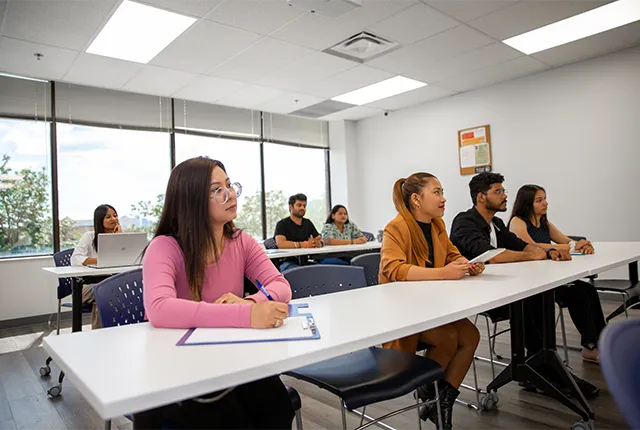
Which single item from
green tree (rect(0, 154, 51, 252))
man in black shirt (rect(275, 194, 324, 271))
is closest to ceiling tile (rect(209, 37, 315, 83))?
man in black shirt (rect(275, 194, 324, 271))

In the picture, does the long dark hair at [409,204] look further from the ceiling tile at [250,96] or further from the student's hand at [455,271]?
the ceiling tile at [250,96]

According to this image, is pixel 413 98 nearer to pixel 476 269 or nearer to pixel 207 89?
pixel 207 89

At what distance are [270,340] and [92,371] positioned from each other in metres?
0.38

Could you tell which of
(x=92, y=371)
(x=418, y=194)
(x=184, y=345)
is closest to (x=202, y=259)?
(x=184, y=345)

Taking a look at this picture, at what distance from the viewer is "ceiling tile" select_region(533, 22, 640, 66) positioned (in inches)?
179

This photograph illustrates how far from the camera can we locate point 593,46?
4.86m

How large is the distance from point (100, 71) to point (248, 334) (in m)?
4.71

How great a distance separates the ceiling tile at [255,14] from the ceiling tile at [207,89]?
59.5 inches

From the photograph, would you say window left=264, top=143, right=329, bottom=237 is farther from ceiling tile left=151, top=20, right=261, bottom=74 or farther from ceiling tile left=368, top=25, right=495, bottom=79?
ceiling tile left=368, top=25, right=495, bottom=79

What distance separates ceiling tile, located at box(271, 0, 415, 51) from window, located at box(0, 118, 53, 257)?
3190 millimetres

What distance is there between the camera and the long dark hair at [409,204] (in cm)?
225

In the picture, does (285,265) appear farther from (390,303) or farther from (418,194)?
(390,303)

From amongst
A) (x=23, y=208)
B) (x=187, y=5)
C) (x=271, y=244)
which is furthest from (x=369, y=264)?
(x=23, y=208)

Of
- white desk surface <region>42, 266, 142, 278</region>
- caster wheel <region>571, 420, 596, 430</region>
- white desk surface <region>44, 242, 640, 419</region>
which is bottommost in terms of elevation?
caster wheel <region>571, 420, 596, 430</region>
